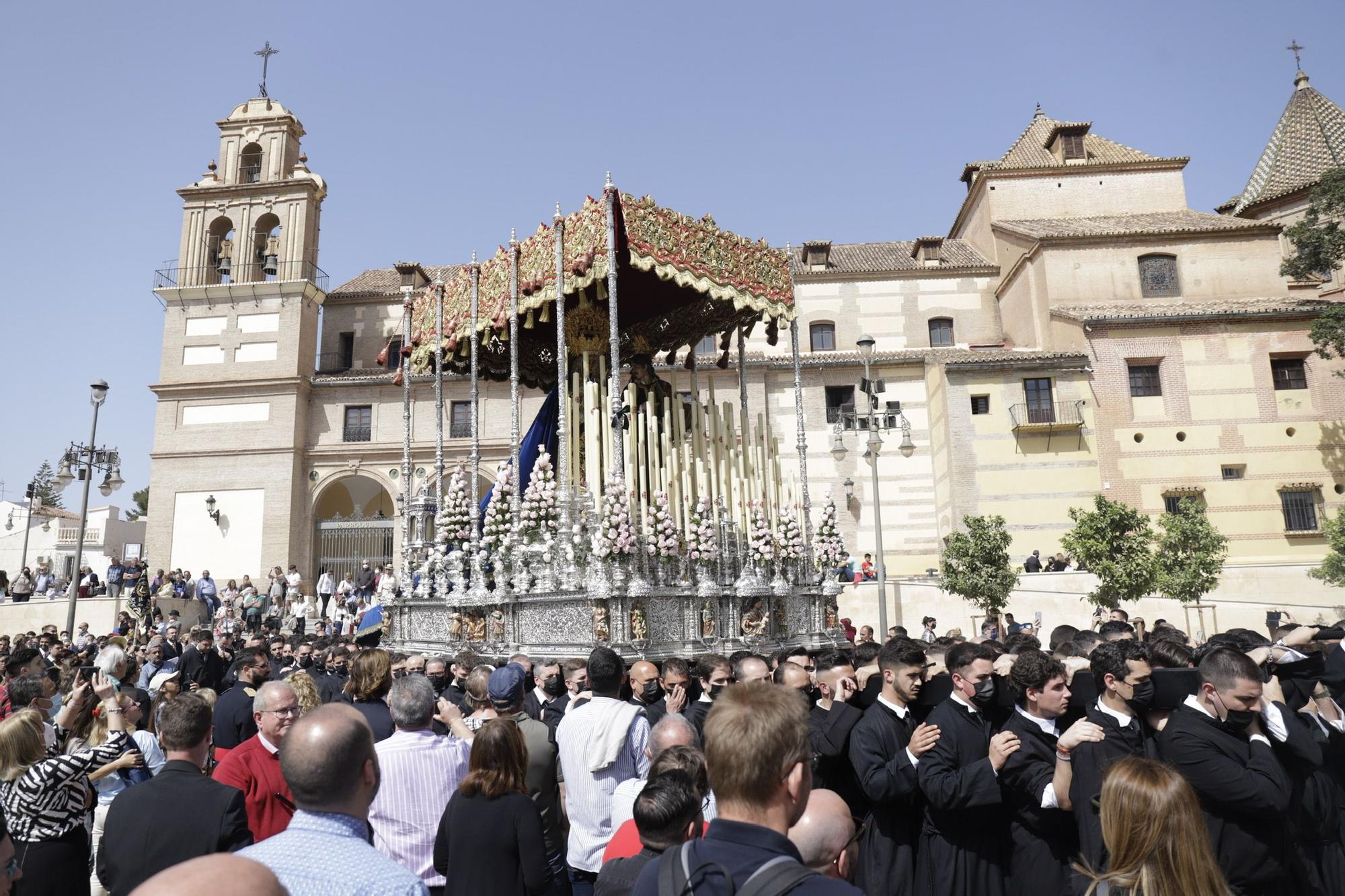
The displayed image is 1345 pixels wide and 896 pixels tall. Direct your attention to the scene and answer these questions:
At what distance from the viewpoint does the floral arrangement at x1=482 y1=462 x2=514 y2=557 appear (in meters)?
12.9

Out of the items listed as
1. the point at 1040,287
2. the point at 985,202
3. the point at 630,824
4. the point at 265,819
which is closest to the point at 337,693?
the point at 265,819

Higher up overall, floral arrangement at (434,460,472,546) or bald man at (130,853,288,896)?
floral arrangement at (434,460,472,546)

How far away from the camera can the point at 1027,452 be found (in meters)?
30.8

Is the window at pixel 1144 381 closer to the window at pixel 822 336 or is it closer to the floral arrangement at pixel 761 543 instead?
the window at pixel 822 336

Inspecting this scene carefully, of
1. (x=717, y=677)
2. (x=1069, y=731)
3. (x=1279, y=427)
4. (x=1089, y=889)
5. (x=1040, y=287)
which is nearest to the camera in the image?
(x=1089, y=889)

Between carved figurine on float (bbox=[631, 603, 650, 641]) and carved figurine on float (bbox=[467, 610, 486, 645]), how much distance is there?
2578mm

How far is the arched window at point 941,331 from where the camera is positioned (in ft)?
122

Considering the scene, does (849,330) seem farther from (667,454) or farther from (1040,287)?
(667,454)

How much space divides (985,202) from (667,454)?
1127 inches

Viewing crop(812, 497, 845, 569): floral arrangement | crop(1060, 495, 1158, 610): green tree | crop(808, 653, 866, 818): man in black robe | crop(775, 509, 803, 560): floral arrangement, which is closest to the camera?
→ crop(808, 653, 866, 818): man in black robe

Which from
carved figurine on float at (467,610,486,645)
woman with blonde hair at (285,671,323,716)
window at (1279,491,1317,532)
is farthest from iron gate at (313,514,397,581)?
window at (1279,491,1317,532)

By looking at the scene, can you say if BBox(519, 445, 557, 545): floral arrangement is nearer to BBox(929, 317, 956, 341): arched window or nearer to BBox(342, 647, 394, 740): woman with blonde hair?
BBox(342, 647, 394, 740): woman with blonde hair

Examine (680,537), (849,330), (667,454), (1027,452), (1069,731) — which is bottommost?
(1069,731)

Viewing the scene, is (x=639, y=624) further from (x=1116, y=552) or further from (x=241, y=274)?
(x=241, y=274)
